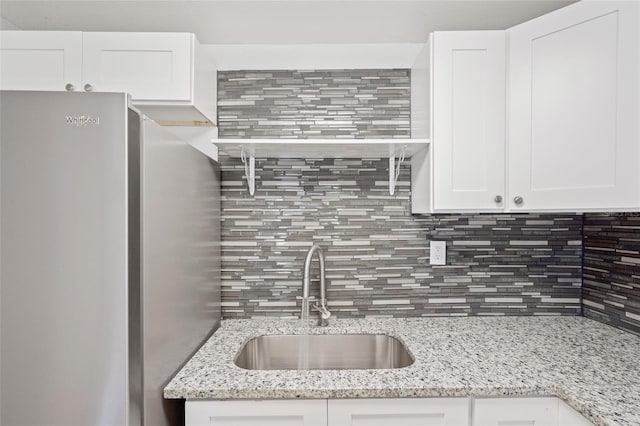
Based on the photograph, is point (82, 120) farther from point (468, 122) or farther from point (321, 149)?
point (468, 122)

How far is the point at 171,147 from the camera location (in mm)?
1211

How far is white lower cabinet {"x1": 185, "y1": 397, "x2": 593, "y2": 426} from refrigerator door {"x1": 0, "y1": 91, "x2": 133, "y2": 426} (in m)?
0.30

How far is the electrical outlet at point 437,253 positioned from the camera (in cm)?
185

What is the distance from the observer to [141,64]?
1.49 meters

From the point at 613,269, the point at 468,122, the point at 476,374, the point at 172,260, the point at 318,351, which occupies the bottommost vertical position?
the point at 318,351

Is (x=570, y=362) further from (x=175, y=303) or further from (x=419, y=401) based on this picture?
(x=175, y=303)

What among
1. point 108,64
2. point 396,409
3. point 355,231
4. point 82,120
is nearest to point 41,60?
point 108,64

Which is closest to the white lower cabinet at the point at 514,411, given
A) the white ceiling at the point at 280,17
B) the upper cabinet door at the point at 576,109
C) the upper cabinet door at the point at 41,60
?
the upper cabinet door at the point at 576,109

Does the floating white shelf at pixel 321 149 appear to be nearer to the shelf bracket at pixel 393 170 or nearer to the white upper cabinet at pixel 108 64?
the shelf bracket at pixel 393 170

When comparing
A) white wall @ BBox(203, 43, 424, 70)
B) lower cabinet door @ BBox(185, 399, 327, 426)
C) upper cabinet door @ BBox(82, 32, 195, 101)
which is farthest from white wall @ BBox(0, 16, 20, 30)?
lower cabinet door @ BBox(185, 399, 327, 426)

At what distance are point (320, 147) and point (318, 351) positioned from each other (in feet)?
3.09

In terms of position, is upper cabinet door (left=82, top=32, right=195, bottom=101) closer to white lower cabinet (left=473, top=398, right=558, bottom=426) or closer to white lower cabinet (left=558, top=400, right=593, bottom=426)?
white lower cabinet (left=473, top=398, right=558, bottom=426)

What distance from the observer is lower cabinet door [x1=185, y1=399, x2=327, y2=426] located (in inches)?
45.5

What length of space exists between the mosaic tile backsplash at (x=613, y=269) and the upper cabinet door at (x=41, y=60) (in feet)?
7.92
